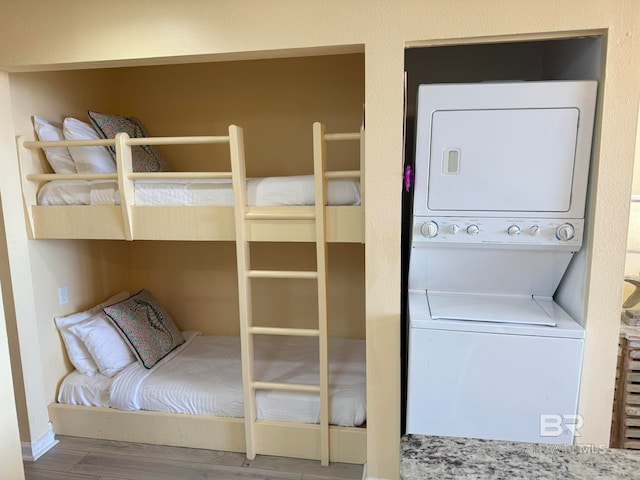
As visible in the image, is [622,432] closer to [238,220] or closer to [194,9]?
[238,220]

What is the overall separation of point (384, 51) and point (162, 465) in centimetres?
235

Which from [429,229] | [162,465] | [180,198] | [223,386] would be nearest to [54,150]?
[180,198]

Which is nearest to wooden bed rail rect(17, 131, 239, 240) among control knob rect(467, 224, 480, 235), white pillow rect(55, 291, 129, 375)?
white pillow rect(55, 291, 129, 375)

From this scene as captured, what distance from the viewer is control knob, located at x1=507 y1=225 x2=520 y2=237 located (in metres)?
1.78

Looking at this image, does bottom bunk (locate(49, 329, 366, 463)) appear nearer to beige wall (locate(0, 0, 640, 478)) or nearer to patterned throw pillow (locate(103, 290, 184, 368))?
patterned throw pillow (locate(103, 290, 184, 368))

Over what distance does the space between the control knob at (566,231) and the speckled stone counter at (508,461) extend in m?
0.84

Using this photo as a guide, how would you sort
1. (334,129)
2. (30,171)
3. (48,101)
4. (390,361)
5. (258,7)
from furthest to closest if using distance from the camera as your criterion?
(334,129) → (48,101) → (30,171) → (390,361) → (258,7)

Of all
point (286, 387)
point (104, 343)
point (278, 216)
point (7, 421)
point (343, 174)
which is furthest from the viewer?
point (104, 343)

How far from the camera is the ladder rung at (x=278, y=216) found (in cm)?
212

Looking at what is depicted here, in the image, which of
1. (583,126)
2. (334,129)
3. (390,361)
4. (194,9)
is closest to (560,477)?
(390,361)

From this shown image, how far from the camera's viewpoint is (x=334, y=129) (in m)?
2.97

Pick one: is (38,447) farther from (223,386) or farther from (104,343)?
(223,386)

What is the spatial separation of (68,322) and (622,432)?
3151 mm

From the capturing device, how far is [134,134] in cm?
293
